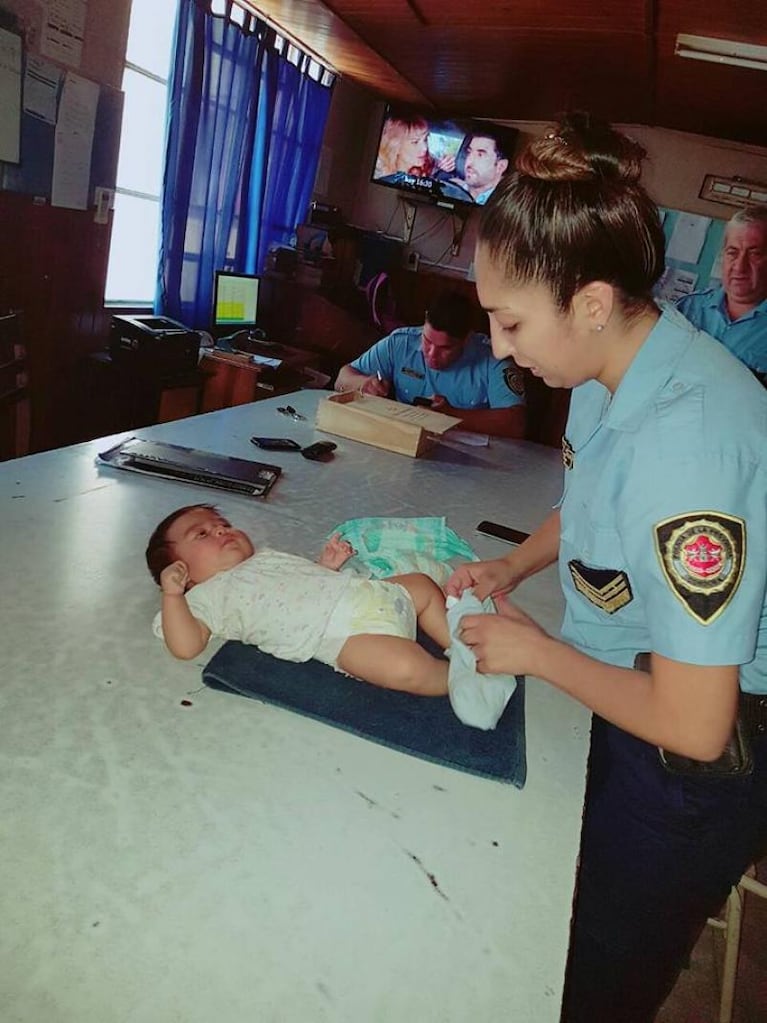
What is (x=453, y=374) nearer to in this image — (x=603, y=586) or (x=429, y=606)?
(x=429, y=606)

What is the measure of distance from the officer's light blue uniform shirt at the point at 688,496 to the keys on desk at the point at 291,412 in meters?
→ 1.53

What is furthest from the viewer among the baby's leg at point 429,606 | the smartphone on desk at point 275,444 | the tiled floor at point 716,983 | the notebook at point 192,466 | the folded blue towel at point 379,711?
the smartphone on desk at point 275,444

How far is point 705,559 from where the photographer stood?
744 mm

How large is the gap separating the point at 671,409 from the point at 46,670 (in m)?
0.83

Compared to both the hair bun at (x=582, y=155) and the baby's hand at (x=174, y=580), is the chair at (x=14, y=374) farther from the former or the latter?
the hair bun at (x=582, y=155)

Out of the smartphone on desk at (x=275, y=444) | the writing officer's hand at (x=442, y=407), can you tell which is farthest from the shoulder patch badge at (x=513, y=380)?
the smartphone on desk at (x=275, y=444)

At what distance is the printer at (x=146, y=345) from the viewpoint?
3271 mm

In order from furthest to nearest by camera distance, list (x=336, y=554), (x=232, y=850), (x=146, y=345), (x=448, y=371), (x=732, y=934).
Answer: (x=146, y=345) → (x=448, y=371) → (x=732, y=934) → (x=336, y=554) → (x=232, y=850)

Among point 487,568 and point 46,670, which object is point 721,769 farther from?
point 46,670

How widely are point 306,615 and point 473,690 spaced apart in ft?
0.86

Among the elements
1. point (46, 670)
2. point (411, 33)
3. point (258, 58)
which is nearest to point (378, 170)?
point (258, 58)

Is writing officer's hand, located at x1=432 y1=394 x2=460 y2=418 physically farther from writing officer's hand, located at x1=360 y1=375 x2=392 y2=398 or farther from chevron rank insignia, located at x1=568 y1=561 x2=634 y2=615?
chevron rank insignia, located at x1=568 y1=561 x2=634 y2=615

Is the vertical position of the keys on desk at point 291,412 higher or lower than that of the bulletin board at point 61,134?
lower

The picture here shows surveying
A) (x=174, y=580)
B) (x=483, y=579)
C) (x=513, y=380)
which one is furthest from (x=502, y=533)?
(x=513, y=380)
